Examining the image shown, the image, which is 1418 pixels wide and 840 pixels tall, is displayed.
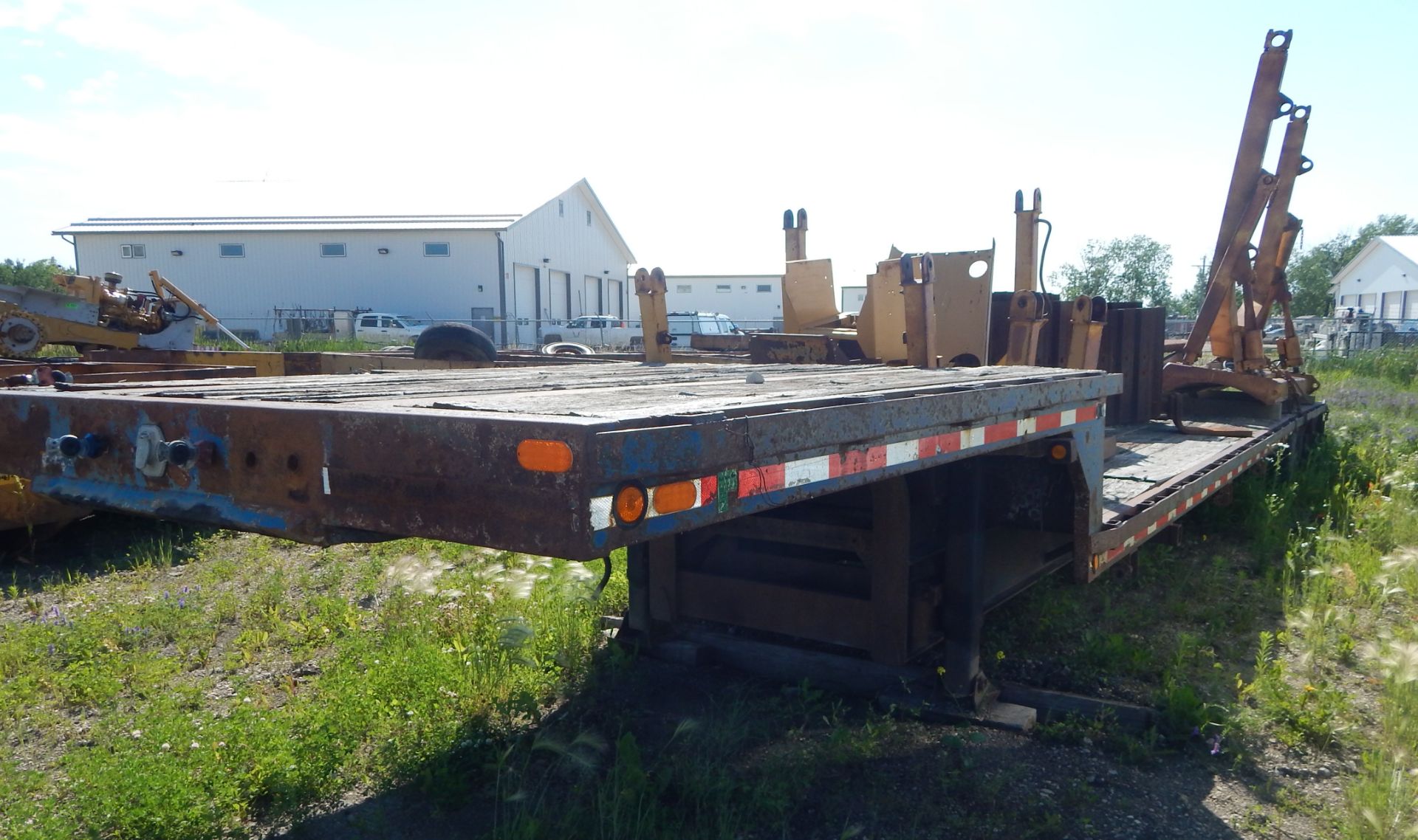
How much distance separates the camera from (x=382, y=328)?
28391 mm

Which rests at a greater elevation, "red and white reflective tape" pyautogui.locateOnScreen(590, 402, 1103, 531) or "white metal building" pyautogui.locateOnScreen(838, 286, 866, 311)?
"white metal building" pyautogui.locateOnScreen(838, 286, 866, 311)

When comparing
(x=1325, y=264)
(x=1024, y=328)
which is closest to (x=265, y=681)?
(x=1024, y=328)

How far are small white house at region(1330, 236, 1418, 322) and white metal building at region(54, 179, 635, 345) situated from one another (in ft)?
136

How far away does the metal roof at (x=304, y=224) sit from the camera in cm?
3262

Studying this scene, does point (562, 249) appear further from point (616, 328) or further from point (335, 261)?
point (335, 261)

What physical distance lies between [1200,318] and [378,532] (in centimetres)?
808

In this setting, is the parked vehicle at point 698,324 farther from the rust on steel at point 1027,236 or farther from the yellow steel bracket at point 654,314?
the yellow steel bracket at point 654,314

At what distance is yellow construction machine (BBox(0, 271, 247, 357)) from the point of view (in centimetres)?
956

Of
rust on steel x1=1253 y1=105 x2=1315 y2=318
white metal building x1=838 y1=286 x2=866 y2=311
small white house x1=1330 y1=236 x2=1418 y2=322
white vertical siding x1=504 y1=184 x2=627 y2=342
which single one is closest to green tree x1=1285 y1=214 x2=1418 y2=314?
small white house x1=1330 y1=236 x2=1418 y2=322

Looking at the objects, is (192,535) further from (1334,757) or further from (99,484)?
(1334,757)

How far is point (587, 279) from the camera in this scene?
40.1m

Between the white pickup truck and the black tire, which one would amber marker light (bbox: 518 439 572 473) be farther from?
the white pickup truck

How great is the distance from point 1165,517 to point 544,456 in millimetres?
3551

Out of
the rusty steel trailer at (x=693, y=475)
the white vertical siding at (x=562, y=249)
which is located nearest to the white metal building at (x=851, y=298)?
the white vertical siding at (x=562, y=249)
